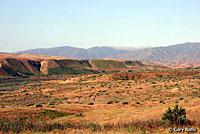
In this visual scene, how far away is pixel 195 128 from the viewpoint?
39.3 feet

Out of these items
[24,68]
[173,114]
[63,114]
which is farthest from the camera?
[24,68]

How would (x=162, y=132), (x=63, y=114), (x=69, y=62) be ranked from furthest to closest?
(x=69, y=62) → (x=63, y=114) → (x=162, y=132)

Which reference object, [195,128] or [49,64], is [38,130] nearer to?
[195,128]

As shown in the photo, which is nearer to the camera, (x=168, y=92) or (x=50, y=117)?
(x=50, y=117)

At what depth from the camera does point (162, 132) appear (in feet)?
38.4

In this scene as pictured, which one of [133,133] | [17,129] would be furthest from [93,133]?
[17,129]

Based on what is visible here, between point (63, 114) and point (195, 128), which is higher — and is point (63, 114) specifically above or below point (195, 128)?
below

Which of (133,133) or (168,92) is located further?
(168,92)

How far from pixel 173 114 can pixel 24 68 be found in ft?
487

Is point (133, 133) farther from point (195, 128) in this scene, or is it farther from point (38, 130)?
point (38, 130)

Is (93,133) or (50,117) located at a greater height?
(93,133)

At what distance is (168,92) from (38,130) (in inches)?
1448

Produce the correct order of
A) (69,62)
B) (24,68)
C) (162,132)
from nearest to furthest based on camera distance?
(162,132)
(24,68)
(69,62)

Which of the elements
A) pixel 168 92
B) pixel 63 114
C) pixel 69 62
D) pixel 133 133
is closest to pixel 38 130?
pixel 133 133
